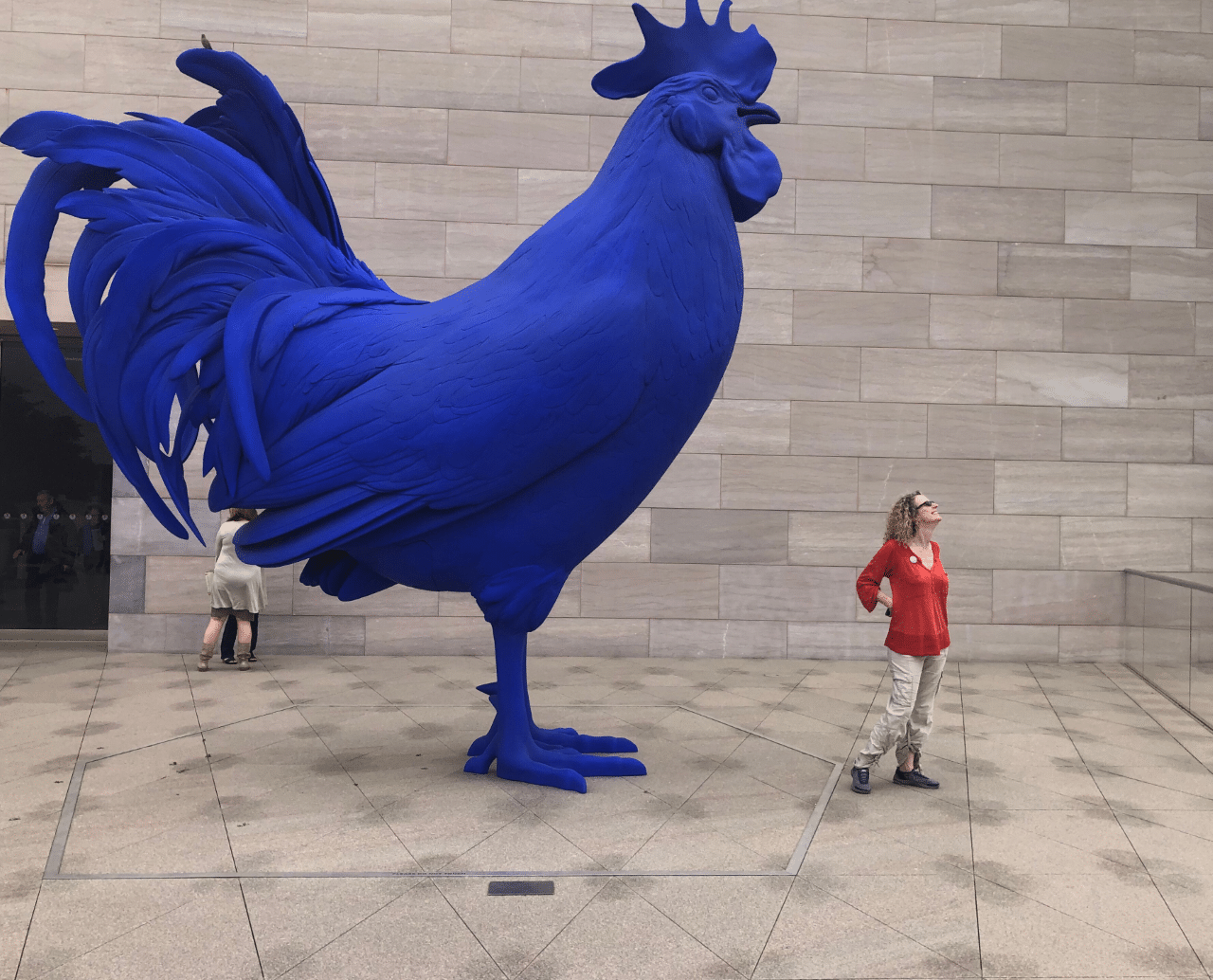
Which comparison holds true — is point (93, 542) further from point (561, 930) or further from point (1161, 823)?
point (1161, 823)

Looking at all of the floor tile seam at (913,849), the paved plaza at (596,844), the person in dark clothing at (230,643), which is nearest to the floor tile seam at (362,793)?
the paved plaza at (596,844)

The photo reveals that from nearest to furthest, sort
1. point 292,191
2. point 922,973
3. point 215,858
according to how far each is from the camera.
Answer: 1. point 922,973
2. point 215,858
3. point 292,191

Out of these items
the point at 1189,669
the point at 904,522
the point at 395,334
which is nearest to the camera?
the point at 395,334

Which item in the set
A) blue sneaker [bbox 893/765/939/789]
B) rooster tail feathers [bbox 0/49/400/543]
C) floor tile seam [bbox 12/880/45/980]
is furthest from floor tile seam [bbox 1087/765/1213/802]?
floor tile seam [bbox 12/880/45/980]

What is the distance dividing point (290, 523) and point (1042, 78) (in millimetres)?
7552

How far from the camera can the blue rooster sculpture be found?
3.43 meters

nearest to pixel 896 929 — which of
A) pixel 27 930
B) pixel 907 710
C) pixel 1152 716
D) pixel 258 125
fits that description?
pixel 907 710

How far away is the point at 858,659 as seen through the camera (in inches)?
305

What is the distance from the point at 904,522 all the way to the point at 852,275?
3.98 m

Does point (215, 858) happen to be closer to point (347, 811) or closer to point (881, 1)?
point (347, 811)

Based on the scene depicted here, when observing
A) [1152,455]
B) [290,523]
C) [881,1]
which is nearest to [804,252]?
[881,1]

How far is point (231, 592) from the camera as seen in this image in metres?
6.85

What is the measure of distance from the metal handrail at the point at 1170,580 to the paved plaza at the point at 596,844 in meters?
0.90

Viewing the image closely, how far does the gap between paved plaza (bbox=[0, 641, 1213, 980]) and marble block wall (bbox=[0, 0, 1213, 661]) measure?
1844 mm
